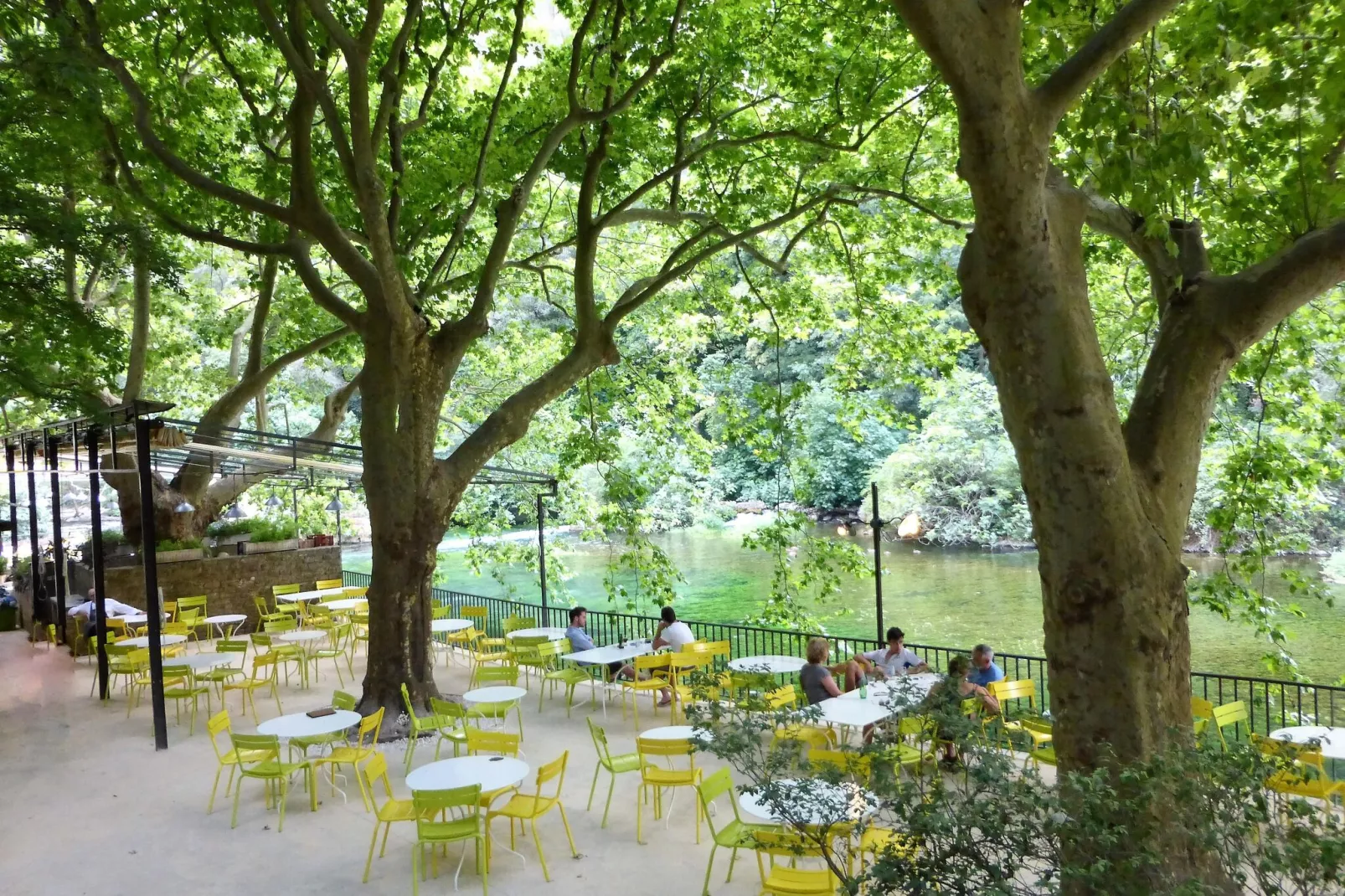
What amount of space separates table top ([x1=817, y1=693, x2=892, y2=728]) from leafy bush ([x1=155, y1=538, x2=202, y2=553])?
41.9 ft

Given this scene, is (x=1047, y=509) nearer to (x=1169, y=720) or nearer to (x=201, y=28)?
(x=1169, y=720)

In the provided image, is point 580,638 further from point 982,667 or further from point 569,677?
point 982,667

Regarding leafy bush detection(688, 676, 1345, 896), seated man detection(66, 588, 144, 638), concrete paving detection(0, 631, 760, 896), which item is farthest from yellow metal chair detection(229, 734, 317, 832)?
seated man detection(66, 588, 144, 638)

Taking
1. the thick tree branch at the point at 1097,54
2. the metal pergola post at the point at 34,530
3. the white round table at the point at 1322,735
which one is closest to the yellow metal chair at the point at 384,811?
the thick tree branch at the point at 1097,54

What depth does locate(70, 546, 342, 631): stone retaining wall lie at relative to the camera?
50.5 feet

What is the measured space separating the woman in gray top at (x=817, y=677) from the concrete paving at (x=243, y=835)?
1.09m

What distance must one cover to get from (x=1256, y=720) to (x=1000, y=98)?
12.9 metres

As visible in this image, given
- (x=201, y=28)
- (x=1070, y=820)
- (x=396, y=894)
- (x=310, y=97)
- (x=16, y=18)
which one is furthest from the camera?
(x=201, y=28)

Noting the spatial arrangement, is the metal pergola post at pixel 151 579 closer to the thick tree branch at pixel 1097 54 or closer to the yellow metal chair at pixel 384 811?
the yellow metal chair at pixel 384 811

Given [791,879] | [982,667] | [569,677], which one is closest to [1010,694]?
[982,667]

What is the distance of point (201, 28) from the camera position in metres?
8.37

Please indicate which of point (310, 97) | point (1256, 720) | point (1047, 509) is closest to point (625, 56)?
point (310, 97)

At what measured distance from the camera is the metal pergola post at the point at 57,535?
11.2m

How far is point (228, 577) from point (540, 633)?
25.7ft
